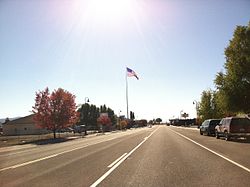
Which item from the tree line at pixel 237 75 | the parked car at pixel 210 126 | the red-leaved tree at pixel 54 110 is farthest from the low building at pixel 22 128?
the tree line at pixel 237 75

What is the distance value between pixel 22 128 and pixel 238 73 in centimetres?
6762

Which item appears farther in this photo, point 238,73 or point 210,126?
point 210,126

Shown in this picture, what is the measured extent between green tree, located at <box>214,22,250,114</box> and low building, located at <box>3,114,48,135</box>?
6133 cm

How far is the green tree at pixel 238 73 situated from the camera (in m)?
38.5

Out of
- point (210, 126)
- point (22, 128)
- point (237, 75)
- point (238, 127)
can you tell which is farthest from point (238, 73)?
point (22, 128)

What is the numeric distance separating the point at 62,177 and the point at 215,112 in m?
62.3

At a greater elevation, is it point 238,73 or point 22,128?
point 238,73

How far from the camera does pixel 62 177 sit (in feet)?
38.0

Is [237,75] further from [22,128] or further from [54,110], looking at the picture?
[22,128]

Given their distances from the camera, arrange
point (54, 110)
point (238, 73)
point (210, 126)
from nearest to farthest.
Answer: point (238, 73), point (210, 126), point (54, 110)

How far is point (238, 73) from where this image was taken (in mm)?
38562

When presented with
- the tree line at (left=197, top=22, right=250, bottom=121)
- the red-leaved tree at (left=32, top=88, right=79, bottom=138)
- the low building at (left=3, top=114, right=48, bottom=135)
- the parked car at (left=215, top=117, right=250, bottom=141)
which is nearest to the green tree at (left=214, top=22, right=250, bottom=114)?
the tree line at (left=197, top=22, right=250, bottom=121)

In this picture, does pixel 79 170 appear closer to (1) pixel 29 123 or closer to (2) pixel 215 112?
(2) pixel 215 112

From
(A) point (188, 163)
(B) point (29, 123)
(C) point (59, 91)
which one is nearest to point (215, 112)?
(C) point (59, 91)
